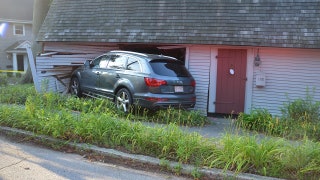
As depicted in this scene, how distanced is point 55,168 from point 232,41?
296 inches

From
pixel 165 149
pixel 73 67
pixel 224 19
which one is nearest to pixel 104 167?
pixel 165 149

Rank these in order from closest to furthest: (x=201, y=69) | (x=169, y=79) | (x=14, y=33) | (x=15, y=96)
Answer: (x=169, y=79)
(x=15, y=96)
(x=201, y=69)
(x=14, y=33)

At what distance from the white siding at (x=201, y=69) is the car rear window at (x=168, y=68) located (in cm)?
186

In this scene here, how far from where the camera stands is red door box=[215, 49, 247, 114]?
37.9 feet

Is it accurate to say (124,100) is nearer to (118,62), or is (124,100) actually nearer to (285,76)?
(118,62)

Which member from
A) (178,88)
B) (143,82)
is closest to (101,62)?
(143,82)

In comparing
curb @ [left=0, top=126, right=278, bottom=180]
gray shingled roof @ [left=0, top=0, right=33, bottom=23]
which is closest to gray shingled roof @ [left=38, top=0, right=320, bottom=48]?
curb @ [left=0, top=126, right=278, bottom=180]

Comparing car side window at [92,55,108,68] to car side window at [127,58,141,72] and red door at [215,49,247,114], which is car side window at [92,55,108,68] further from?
red door at [215,49,247,114]

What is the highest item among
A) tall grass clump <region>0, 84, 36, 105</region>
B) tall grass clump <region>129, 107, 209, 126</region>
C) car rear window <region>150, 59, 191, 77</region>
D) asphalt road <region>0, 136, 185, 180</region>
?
car rear window <region>150, 59, 191, 77</region>

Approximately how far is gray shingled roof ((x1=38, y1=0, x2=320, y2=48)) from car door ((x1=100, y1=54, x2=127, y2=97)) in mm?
1750

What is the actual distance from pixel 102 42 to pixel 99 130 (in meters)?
6.95

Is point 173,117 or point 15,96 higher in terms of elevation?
point 15,96

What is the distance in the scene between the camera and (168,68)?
9.68 meters

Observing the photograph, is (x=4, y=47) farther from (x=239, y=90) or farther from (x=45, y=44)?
(x=239, y=90)
